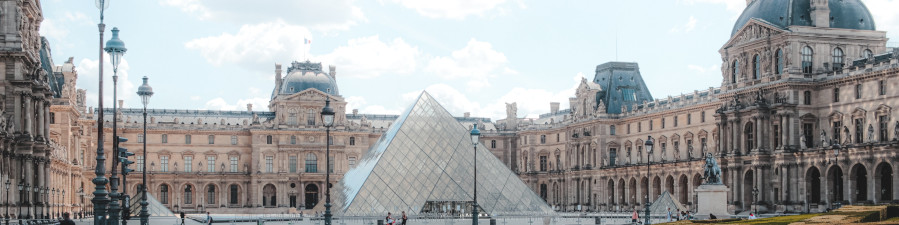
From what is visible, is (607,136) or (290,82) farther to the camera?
(290,82)

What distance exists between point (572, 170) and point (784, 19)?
30.8 metres

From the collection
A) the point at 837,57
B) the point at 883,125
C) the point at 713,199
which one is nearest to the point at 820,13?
the point at 837,57

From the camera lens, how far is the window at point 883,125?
5875 cm

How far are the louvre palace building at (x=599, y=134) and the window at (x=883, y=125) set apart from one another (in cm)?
12

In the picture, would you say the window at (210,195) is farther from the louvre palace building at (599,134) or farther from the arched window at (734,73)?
the arched window at (734,73)

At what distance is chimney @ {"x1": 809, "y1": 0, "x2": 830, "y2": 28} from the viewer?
63844 mm

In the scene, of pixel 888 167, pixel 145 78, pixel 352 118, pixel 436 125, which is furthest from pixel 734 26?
pixel 352 118

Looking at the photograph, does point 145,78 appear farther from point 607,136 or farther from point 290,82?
point 290,82

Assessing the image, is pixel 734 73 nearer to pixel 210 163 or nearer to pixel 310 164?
pixel 310 164

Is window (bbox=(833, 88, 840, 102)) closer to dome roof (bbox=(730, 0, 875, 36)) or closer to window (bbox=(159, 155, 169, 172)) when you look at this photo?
dome roof (bbox=(730, 0, 875, 36))

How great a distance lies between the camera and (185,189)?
335 ft

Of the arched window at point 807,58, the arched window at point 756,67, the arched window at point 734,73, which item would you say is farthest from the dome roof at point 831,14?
→ the arched window at point 734,73

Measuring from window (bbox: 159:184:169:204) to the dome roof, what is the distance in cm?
5514

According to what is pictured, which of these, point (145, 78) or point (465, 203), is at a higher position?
point (145, 78)
